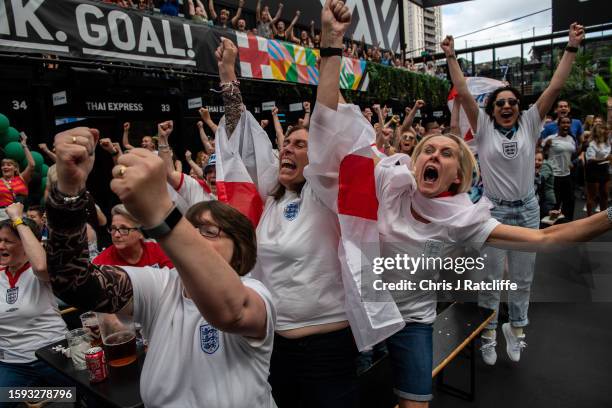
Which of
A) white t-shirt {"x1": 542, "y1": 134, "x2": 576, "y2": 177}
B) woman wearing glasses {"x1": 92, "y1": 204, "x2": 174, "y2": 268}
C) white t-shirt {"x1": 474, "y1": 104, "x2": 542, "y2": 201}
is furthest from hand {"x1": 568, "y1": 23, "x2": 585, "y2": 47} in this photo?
white t-shirt {"x1": 542, "y1": 134, "x2": 576, "y2": 177}

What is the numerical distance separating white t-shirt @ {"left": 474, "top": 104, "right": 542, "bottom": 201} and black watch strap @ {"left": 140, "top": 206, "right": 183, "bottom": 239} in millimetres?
3083

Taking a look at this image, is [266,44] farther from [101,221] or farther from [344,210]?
[344,210]

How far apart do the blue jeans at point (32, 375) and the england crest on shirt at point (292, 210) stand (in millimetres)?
1845

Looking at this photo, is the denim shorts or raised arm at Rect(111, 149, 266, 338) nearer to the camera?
raised arm at Rect(111, 149, 266, 338)

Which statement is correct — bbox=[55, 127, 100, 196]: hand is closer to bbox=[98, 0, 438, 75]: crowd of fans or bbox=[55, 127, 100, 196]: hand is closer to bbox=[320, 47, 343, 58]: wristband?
bbox=[320, 47, 343, 58]: wristband

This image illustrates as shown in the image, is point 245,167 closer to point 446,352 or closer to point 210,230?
point 210,230

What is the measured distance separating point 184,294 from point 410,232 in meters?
1.03

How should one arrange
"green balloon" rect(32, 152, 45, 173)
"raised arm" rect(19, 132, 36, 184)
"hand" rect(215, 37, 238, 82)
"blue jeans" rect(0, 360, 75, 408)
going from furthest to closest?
"green balloon" rect(32, 152, 45, 173) → "raised arm" rect(19, 132, 36, 184) → "blue jeans" rect(0, 360, 75, 408) → "hand" rect(215, 37, 238, 82)

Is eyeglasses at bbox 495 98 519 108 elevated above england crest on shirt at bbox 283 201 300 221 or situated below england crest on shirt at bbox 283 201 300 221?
above

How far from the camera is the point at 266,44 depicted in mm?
8242

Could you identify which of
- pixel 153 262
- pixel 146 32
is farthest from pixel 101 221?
pixel 146 32

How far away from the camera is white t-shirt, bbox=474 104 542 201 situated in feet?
10.8

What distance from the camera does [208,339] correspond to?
1.23 meters

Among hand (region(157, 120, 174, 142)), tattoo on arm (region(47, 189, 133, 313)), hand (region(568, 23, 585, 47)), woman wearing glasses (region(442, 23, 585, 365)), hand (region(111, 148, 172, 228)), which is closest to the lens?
hand (region(111, 148, 172, 228))
